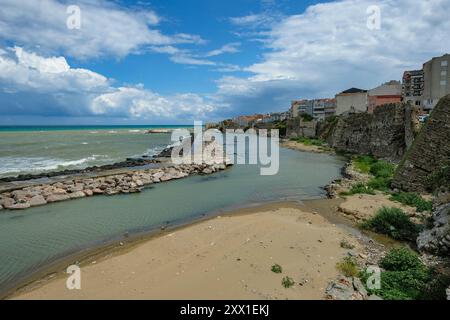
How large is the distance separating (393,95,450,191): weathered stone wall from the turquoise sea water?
5.21 metres

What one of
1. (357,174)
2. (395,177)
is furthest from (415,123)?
(395,177)

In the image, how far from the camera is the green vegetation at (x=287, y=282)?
6.97 meters

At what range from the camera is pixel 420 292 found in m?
6.28

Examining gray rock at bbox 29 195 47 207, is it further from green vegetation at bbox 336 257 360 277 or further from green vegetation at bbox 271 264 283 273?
green vegetation at bbox 336 257 360 277

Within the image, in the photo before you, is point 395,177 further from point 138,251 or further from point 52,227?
point 52,227

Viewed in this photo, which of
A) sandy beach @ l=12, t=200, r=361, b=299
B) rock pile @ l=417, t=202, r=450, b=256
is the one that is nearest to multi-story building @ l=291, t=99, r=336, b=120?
rock pile @ l=417, t=202, r=450, b=256

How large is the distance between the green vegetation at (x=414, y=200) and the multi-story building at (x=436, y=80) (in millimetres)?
53845

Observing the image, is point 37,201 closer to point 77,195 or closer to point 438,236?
point 77,195

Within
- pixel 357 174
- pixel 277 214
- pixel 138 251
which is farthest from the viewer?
pixel 357 174

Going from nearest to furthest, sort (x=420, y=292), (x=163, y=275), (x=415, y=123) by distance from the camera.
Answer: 1. (x=420, y=292)
2. (x=163, y=275)
3. (x=415, y=123)

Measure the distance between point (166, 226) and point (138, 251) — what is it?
10.6ft

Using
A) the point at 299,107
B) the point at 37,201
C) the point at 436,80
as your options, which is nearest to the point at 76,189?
the point at 37,201

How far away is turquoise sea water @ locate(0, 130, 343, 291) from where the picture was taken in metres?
10.4

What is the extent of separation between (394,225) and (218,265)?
737cm
